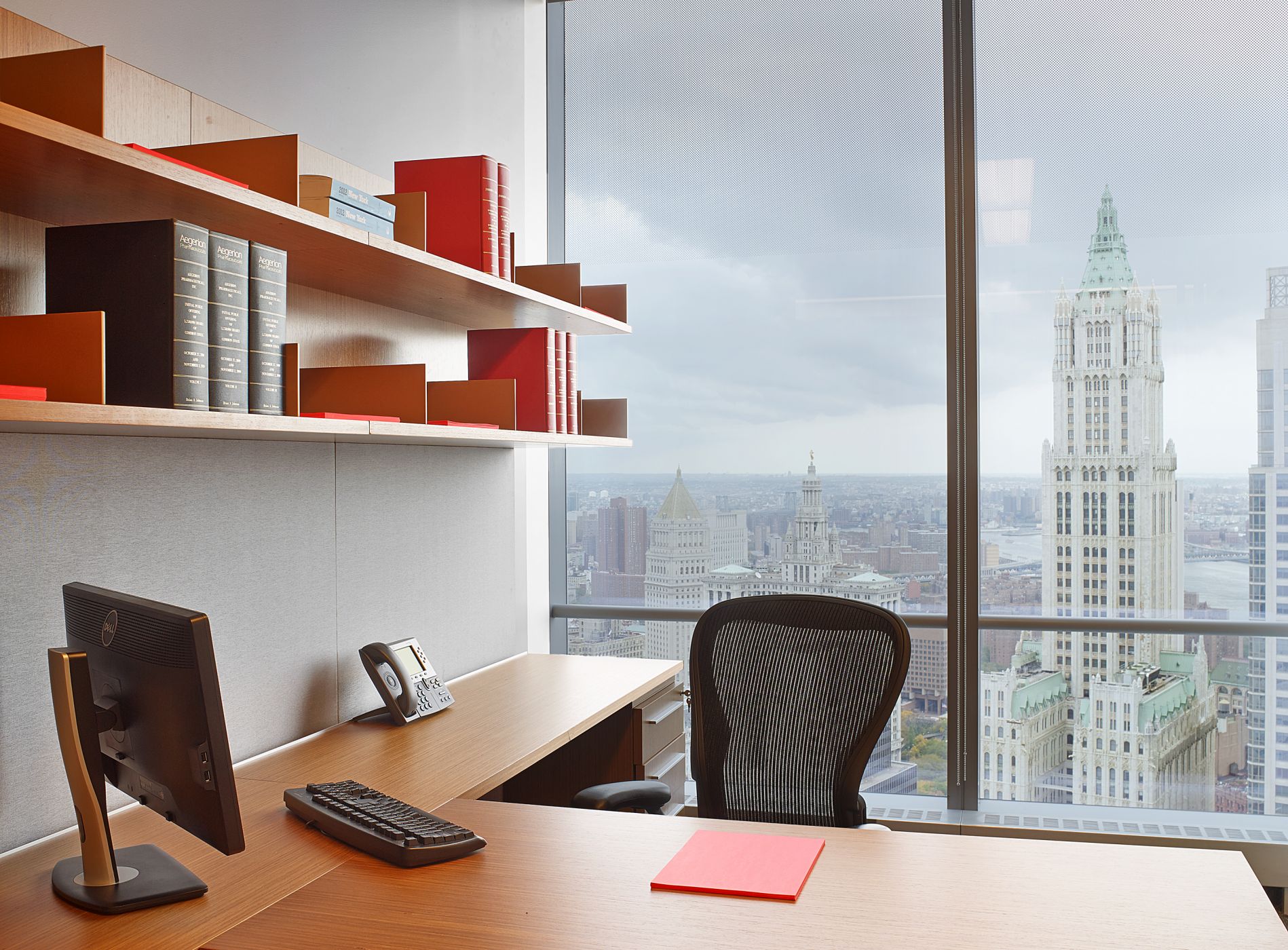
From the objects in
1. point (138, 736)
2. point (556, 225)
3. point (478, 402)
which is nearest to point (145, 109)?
point (478, 402)

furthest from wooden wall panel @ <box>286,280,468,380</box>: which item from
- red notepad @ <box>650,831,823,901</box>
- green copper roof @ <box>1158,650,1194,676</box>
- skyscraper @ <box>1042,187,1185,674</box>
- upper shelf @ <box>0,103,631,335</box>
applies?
green copper roof @ <box>1158,650,1194,676</box>

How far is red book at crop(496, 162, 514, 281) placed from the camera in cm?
270

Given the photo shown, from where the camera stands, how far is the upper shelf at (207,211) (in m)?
1.44

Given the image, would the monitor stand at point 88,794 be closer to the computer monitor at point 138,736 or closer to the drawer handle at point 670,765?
the computer monitor at point 138,736

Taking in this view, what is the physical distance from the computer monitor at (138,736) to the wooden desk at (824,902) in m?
0.19

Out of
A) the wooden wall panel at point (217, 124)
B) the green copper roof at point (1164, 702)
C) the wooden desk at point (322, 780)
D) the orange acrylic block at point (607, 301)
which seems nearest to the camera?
the wooden desk at point (322, 780)

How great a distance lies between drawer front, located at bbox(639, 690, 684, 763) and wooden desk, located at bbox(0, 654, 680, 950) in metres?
0.08

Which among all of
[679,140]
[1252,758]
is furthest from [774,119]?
[1252,758]

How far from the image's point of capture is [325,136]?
8.64 ft

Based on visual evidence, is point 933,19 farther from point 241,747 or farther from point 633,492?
point 241,747

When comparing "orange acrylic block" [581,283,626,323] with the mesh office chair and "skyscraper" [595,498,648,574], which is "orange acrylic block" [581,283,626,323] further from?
the mesh office chair

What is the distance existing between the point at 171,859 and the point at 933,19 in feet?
11.3

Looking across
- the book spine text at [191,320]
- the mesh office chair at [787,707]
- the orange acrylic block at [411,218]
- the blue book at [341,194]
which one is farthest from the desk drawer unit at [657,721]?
the book spine text at [191,320]

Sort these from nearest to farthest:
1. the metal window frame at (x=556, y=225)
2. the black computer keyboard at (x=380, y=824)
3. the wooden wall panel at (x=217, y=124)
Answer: the black computer keyboard at (x=380, y=824) < the wooden wall panel at (x=217, y=124) < the metal window frame at (x=556, y=225)
